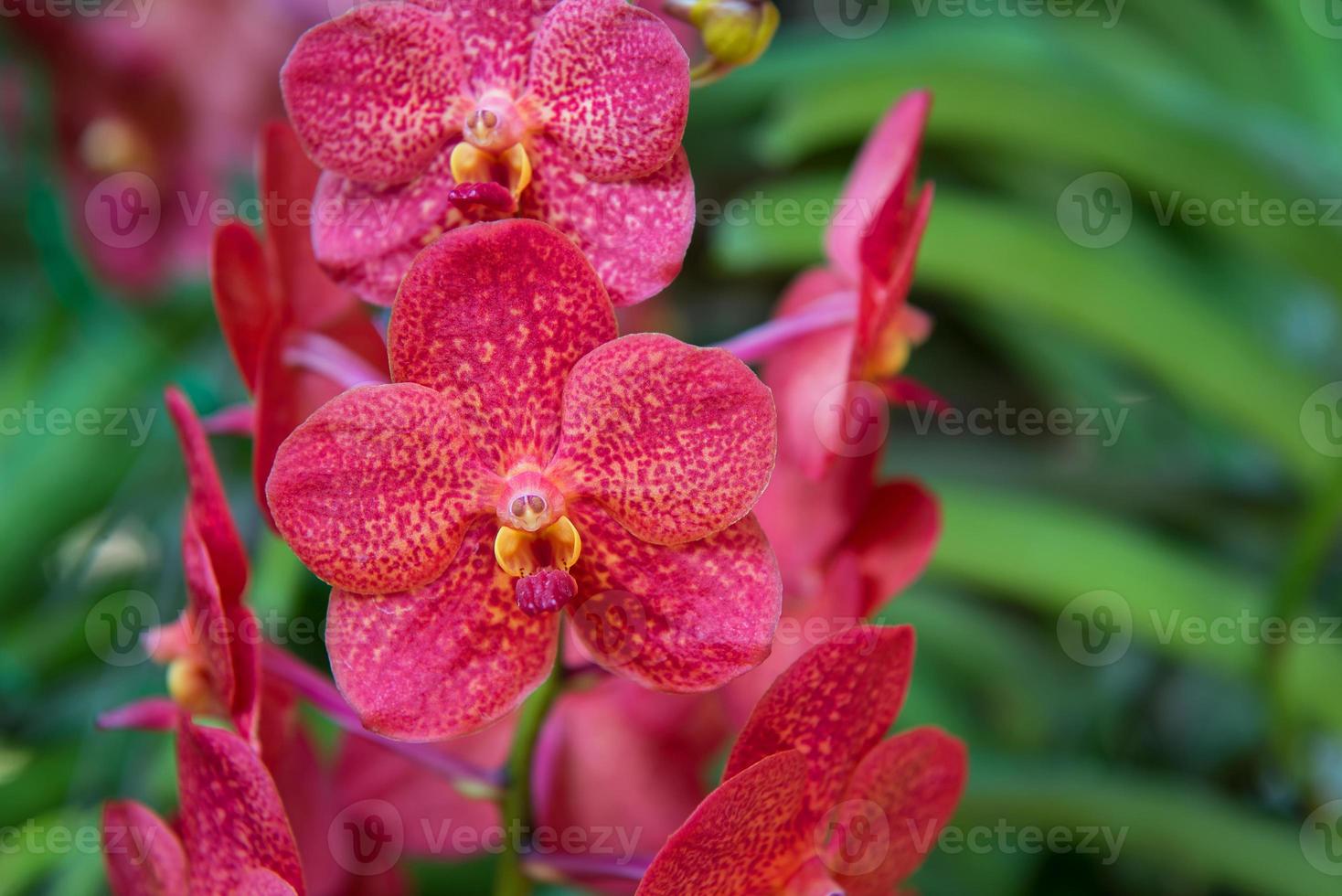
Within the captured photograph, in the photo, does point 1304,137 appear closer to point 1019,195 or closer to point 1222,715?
point 1019,195

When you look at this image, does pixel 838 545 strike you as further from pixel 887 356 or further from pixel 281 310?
pixel 281 310

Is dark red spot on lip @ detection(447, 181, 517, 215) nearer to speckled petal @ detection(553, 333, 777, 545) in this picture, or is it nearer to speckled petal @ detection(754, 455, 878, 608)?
speckled petal @ detection(553, 333, 777, 545)

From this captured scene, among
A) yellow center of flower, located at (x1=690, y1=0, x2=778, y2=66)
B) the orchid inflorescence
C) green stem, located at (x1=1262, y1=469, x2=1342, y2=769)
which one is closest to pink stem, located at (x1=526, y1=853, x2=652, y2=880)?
the orchid inflorescence

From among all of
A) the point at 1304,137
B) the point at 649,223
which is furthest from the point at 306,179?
the point at 1304,137

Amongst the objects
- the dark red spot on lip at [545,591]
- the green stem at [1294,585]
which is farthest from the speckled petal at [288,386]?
the green stem at [1294,585]

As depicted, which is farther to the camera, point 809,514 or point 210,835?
point 809,514

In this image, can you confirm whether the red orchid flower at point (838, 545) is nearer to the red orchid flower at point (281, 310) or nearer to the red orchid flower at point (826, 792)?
the red orchid flower at point (826, 792)

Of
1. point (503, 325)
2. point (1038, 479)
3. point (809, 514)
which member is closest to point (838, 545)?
point (809, 514)
